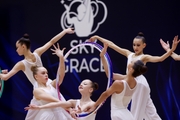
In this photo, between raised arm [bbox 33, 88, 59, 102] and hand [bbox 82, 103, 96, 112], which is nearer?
hand [bbox 82, 103, 96, 112]

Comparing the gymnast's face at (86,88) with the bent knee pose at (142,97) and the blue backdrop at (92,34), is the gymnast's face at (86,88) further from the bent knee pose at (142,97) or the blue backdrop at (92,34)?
the blue backdrop at (92,34)

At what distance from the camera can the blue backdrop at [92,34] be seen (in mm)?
8680

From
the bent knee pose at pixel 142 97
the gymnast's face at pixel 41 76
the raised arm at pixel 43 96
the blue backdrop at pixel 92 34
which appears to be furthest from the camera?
the blue backdrop at pixel 92 34

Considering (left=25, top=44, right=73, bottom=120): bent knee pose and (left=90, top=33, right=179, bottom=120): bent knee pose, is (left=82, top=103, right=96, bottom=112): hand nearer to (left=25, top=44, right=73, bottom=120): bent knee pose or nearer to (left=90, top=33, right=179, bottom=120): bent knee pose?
(left=25, top=44, right=73, bottom=120): bent knee pose

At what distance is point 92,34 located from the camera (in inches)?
364

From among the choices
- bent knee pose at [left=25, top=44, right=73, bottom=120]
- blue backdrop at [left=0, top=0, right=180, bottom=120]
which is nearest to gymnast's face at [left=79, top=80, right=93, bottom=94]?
bent knee pose at [left=25, top=44, right=73, bottom=120]

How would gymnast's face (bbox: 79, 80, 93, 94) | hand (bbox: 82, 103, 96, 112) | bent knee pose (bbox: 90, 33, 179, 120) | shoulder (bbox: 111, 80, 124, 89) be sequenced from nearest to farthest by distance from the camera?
shoulder (bbox: 111, 80, 124, 89) < hand (bbox: 82, 103, 96, 112) < gymnast's face (bbox: 79, 80, 93, 94) < bent knee pose (bbox: 90, 33, 179, 120)

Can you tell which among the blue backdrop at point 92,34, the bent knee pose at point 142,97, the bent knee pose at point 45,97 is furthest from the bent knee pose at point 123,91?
the blue backdrop at point 92,34

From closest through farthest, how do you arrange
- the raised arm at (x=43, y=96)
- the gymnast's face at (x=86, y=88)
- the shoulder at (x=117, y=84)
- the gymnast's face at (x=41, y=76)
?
1. the shoulder at (x=117, y=84)
2. the raised arm at (x=43, y=96)
3. the gymnast's face at (x=86, y=88)
4. the gymnast's face at (x=41, y=76)

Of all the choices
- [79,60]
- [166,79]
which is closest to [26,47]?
[79,60]

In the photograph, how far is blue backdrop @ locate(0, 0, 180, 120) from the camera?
28.5ft

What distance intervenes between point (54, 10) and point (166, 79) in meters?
2.59

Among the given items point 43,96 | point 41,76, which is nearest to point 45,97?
point 43,96

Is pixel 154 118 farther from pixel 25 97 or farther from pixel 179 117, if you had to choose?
pixel 25 97
